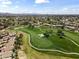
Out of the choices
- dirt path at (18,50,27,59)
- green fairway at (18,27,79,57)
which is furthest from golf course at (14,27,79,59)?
dirt path at (18,50,27,59)

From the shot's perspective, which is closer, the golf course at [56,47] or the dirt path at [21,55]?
the dirt path at [21,55]

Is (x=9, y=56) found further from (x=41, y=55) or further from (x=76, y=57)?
(x=76, y=57)

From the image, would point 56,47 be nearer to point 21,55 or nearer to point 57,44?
point 57,44

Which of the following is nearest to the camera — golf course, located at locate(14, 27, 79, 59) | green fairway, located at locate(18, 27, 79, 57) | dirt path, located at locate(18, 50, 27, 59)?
dirt path, located at locate(18, 50, 27, 59)

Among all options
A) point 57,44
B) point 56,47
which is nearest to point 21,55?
point 56,47

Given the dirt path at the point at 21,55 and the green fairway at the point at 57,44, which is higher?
→ the green fairway at the point at 57,44

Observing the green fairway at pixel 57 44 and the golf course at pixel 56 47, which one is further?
the green fairway at pixel 57 44

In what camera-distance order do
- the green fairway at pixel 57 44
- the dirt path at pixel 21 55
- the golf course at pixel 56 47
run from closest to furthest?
the dirt path at pixel 21 55 < the golf course at pixel 56 47 < the green fairway at pixel 57 44

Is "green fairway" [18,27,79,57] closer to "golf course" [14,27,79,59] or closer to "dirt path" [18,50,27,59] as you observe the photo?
"golf course" [14,27,79,59]

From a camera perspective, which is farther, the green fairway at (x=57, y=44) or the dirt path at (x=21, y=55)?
the green fairway at (x=57, y=44)

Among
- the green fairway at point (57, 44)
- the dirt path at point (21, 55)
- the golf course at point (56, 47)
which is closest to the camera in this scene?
the dirt path at point (21, 55)

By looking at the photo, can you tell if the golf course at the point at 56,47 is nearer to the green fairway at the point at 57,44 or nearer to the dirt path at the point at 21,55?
the green fairway at the point at 57,44

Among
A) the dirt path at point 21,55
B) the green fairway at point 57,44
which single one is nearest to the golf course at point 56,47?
the green fairway at point 57,44
